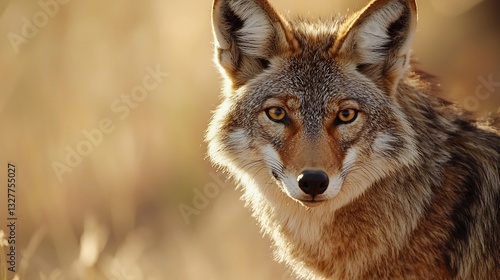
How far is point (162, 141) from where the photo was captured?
10234mm

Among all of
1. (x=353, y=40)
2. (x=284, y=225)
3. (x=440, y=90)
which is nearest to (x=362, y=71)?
(x=353, y=40)

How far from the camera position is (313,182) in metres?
5.32

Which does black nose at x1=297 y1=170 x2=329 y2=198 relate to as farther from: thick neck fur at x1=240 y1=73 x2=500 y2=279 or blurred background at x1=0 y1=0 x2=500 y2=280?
blurred background at x1=0 y1=0 x2=500 y2=280

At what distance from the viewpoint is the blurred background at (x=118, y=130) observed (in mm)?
8977
